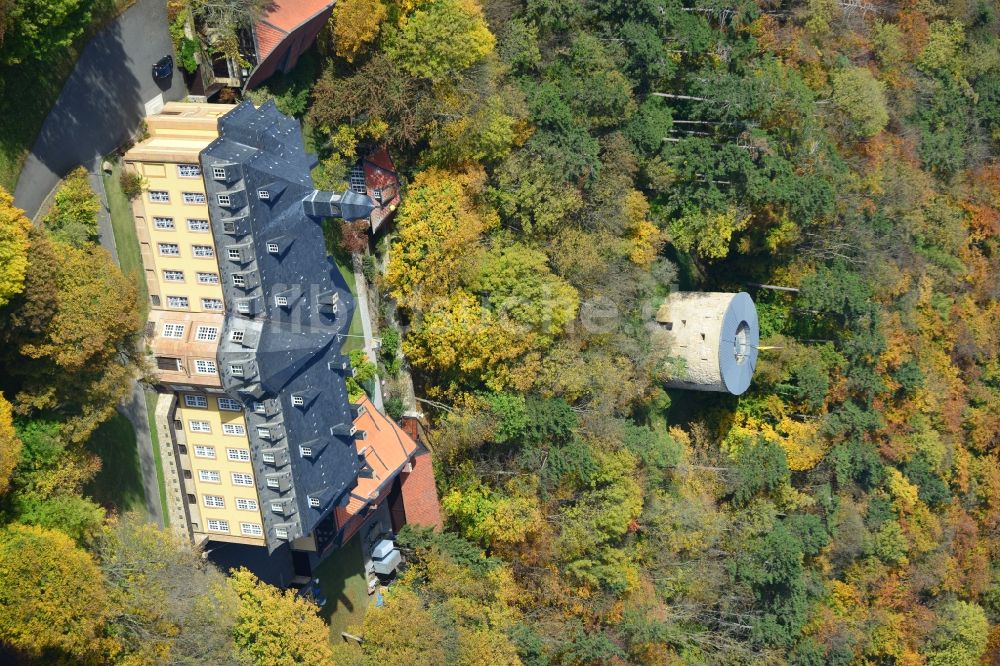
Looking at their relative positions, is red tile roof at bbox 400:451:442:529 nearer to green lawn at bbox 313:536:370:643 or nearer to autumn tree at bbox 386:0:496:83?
green lawn at bbox 313:536:370:643

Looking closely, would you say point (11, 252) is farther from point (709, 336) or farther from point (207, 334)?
point (709, 336)

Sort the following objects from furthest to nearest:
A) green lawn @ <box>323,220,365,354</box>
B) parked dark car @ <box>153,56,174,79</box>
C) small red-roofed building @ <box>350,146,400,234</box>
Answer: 1. small red-roofed building @ <box>350,146,400,234</box>
2. green lawn @ <box>323,220,365,354</box>
3. parked dark car @ <box>153,56,174,79</box>

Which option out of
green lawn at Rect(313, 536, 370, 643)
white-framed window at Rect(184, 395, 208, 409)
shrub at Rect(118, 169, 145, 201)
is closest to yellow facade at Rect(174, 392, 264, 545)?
white-framed window at Rect(184, 395, 208, 409)

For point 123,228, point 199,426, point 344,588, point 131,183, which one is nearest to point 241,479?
point 199,426

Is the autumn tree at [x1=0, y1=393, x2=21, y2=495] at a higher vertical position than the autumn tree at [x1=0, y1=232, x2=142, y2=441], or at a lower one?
lower

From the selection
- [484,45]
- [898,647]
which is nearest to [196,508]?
[484,45]
